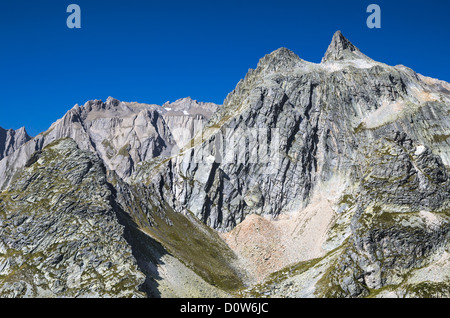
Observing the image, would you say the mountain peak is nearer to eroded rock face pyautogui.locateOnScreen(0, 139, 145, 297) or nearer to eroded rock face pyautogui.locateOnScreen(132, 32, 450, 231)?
eroded rock face pyautogui.locateOnScreen(132, 32, 450, 231)

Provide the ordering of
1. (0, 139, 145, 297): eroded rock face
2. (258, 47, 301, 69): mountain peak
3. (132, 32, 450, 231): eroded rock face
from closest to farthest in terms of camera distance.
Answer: (0, 139, 145, 297): eroded rock face, (132, 32, 450, 231): eroded rock face, (258, 47, 301, 69): mountain peak

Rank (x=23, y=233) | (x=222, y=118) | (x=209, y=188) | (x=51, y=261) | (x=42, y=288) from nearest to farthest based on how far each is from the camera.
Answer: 1. (x=42, y=288)
2. (x=51, y=261)
3. (x=23, y=233)
4. (x=209, y=188)
5. (x=222, y=118)

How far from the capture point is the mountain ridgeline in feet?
287

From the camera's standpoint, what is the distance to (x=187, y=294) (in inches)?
3639

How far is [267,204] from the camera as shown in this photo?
148625 millimetres

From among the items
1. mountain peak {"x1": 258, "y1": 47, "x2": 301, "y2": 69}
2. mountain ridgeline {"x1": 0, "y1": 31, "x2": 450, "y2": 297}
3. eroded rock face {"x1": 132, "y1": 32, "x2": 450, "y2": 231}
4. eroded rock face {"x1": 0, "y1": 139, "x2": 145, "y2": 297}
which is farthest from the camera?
mountain peak {"x1": 258, "y1": 47, "x2": 301, "y2": 69}

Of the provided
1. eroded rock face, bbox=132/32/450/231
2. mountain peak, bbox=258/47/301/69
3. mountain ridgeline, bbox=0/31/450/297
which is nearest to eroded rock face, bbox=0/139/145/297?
mountain ridgeline, bbox=0/31/450/297

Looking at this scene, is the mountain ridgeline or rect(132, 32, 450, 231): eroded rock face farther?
rect(132, 32, 450, 231): eroded rock face

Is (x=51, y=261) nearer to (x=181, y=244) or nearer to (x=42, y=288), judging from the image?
(x=42, y=288)

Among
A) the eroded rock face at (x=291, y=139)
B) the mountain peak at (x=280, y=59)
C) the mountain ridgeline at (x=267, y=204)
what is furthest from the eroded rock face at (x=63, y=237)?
the mountain peak at (x=280, y=59)

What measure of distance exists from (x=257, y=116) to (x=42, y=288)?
106 metres

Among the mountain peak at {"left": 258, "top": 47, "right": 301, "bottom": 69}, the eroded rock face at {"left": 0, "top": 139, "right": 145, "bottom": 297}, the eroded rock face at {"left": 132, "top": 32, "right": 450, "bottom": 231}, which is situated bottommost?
the eroded rock face at {"left": 0, "top": 139, "right": 145, "bottom": 297}

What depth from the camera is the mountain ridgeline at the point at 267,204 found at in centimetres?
8756

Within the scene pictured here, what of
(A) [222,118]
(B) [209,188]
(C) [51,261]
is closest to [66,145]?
(C) [51,261]
